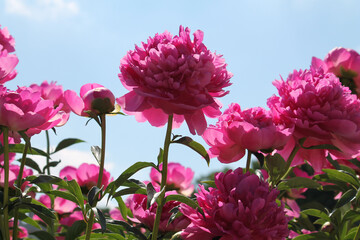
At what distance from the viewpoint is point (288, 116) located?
92 cm

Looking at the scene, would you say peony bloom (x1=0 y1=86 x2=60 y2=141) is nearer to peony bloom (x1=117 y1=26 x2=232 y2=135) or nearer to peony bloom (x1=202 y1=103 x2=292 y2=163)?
peony bloom (x1=117 y1=26 x2=232 y2=135)

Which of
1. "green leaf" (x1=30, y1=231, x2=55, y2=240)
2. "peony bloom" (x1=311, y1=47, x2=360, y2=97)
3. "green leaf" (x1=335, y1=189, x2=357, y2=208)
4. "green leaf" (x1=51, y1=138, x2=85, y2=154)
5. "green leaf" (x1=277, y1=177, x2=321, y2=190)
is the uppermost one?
"peony bloom" (x1=311, y1=47, x2=360, y2=97)

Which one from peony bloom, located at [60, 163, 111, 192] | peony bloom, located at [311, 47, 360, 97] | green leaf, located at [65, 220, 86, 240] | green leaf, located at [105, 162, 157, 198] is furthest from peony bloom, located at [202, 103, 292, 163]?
peony bloom, located at [60, 163, 111, 192]

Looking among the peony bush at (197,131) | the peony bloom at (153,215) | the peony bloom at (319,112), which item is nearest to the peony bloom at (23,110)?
the peony bush at (197,131)

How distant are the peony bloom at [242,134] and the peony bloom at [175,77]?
7 centimetres

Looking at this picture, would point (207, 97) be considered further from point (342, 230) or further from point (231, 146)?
point (342, 230)

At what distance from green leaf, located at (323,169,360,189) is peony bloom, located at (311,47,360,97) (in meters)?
0.33

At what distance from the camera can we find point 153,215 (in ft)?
3.12

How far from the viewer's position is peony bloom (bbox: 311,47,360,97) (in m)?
1.32

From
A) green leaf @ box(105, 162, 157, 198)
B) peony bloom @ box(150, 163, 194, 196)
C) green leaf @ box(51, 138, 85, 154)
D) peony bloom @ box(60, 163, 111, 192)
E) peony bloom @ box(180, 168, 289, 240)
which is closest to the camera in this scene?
peony bloom @ box(180, 168, 289, 240)

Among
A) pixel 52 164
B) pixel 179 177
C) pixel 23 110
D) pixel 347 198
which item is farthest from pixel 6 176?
pixel 179 177

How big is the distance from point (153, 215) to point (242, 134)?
0.26 metres

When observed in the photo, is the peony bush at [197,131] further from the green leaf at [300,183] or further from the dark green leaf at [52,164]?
the dark green leaf at [52,164]

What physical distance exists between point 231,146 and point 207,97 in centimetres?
16
